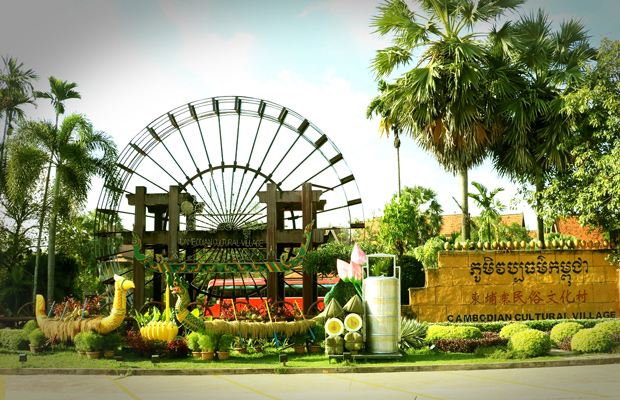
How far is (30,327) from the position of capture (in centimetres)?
1407

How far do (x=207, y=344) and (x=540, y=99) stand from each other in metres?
13.9

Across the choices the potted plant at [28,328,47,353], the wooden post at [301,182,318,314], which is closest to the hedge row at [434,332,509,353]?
the wooden post at [301,182,318,314]

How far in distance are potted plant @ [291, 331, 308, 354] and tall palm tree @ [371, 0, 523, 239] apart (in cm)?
933

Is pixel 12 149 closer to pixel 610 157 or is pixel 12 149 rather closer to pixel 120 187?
pixel 120 187

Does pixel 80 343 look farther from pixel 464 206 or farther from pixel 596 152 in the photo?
pixel 596 152

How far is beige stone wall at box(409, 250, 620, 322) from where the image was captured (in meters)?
17.3

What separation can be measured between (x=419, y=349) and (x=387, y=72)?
11.3 meters

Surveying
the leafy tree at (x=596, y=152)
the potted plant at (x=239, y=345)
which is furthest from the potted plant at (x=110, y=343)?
the leafy tree at (x=596, y=152)

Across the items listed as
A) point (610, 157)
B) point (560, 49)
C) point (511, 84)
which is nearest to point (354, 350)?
point (610, 157)

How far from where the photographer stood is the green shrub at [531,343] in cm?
1193

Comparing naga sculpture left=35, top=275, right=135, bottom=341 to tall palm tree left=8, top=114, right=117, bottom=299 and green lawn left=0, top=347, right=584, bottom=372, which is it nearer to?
green lawn left=0, top=347, right=584, bottom=372

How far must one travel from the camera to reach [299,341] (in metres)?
13.1

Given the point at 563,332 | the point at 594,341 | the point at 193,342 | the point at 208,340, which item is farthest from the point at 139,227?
the point at 594,341

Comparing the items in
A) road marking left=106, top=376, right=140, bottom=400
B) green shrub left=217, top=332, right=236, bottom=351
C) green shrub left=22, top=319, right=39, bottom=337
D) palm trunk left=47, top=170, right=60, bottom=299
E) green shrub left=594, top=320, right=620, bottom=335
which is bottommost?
road marking left=106, top=376, right=140, bottom=400
